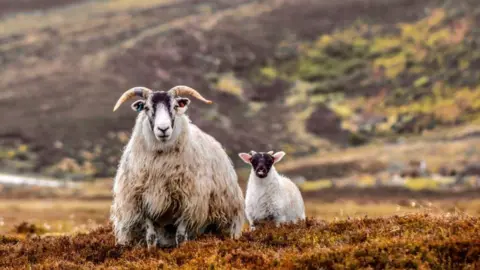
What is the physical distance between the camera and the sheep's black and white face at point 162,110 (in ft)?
41.2

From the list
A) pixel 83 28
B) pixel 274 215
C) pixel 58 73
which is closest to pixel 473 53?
pixel 58 73

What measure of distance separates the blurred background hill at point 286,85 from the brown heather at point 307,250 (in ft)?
194

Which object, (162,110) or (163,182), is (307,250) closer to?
(163,182)

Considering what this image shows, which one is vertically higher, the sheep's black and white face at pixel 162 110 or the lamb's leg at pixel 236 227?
the sheep's black and white face at pixel 162 110

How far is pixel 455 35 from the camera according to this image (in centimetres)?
14338

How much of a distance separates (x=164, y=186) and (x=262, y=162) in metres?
6.30

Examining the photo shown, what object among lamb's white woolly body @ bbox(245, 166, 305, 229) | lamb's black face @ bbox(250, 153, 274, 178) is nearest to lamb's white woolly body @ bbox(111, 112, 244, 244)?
lamb's white woolly body @ bbox(245, 166, 305, 229)

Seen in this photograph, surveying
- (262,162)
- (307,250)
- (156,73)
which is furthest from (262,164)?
(156,73)

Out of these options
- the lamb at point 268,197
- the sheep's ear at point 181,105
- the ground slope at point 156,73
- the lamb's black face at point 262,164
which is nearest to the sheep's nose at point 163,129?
the sheep's ear at point 181,105

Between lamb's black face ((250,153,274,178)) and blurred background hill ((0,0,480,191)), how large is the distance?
52566 millimetres

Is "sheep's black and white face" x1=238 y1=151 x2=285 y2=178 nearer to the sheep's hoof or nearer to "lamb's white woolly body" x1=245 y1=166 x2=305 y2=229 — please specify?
"lamb's white woolly body" x1=245 y1=166 x2=305 y2=229

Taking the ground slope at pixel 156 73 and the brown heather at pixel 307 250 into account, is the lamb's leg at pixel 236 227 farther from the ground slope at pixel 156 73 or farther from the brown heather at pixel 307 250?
the ground slope at pixel 156 73

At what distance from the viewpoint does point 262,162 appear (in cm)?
1897

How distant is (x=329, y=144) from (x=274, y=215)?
92.0 m
